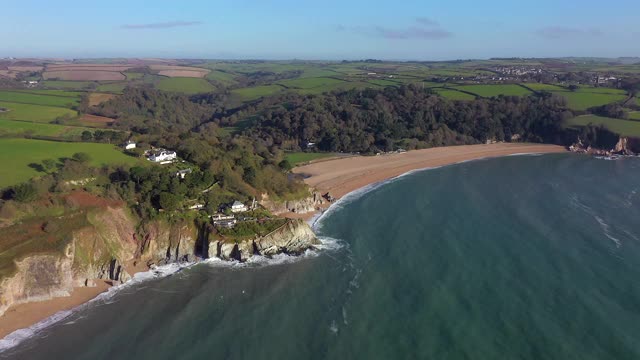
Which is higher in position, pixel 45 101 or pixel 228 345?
pixel 45 101

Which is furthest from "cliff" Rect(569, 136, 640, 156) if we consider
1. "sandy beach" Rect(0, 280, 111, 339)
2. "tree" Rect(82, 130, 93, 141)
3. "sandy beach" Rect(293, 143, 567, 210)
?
"sandy beach" Rect(0, 280, 111, 339)

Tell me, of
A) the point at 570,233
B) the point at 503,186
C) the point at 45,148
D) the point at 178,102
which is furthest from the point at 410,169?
the point at 178,102

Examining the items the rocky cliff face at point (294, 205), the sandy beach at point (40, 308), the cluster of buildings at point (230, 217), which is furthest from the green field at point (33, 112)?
the sandy beach at point (40, 308)

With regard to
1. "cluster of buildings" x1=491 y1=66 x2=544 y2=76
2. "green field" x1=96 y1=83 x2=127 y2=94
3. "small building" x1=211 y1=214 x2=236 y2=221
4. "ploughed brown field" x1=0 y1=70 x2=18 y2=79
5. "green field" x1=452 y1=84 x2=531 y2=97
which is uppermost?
"cluster of buildings" x1=491 y1=66 x2=544 y2=76

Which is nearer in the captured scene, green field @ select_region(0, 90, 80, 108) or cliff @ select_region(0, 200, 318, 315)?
cliff @ select_region(0, 200, 318, 315)

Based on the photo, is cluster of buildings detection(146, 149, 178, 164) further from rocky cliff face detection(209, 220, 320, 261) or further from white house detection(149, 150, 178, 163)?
rocky cliff face detection(209, 220, 320, 261)

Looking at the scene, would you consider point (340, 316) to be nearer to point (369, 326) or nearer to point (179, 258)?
point (369, 326)
